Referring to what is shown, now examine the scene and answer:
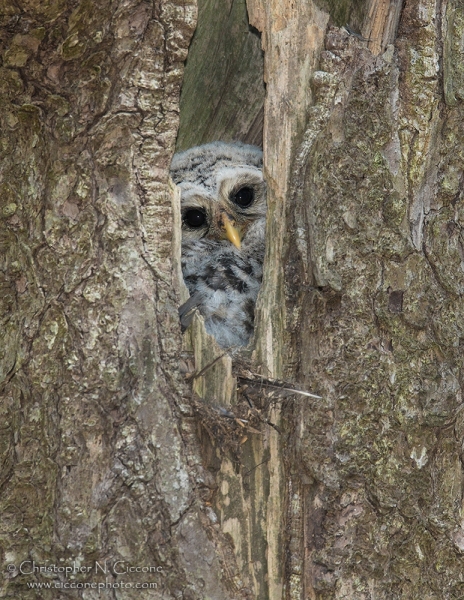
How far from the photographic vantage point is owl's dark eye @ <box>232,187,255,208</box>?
318cm

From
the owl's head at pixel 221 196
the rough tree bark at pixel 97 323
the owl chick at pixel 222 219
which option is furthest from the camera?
the owl's head at pixel 221 196

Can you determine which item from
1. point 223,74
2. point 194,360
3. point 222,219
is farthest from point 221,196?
point 194,360

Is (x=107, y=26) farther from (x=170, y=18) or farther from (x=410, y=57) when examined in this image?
(x=410, y=57)

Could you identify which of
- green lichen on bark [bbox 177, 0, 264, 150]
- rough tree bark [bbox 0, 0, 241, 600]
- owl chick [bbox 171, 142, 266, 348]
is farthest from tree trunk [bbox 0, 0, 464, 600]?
green lichen on bark [bbox 177, 0, 264, 150]

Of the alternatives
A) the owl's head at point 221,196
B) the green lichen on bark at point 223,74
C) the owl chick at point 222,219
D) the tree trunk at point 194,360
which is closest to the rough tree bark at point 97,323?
the tree trunk at point 194,360

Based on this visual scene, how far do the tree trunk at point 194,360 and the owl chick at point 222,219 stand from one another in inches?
30.7

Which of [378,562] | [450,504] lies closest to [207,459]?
[378,562]

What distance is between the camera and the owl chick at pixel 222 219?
3004mm

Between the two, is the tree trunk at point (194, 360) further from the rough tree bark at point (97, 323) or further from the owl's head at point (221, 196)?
the owl's head at point (221, 196)

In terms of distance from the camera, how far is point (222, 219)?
3.12 metres

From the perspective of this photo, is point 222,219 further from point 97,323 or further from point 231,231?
point 97,323

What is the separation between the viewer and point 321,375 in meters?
2.14

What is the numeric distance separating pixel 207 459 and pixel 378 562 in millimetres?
573

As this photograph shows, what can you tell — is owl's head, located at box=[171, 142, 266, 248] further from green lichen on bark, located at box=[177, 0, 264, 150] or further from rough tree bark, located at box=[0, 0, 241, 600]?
rough tree bark, located at box=[0, 0, 241, 600]
